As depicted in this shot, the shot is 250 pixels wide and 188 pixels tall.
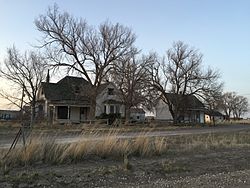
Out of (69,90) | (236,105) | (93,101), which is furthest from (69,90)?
(236,105)

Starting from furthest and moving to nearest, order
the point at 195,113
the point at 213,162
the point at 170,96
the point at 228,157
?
1. the point at 195,113
2. the point at 170,96
3. the point at 228,157
4. the point at 213,162

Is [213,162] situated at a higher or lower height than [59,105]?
lower

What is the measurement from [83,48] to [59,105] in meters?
9.61

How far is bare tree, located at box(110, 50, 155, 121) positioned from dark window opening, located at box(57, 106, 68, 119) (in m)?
9.04

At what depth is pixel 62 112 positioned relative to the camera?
56438 mm

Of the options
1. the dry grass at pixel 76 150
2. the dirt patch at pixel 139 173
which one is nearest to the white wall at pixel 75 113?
the dry grass at pixel 76 150

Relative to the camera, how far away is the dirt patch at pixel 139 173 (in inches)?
367

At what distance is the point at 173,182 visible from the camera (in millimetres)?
9719

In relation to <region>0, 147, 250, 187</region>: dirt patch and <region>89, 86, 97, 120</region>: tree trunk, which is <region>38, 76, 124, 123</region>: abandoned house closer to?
<region>89, 86, 97, 120</region>: tree trunk

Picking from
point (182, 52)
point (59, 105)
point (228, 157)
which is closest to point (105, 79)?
point (59, 105)

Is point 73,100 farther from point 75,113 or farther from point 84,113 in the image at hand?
point 84,113

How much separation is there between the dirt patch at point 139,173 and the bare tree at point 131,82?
38073 millimetres

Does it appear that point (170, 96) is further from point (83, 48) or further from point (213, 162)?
point (213, 162)

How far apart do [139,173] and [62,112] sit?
153 ft
